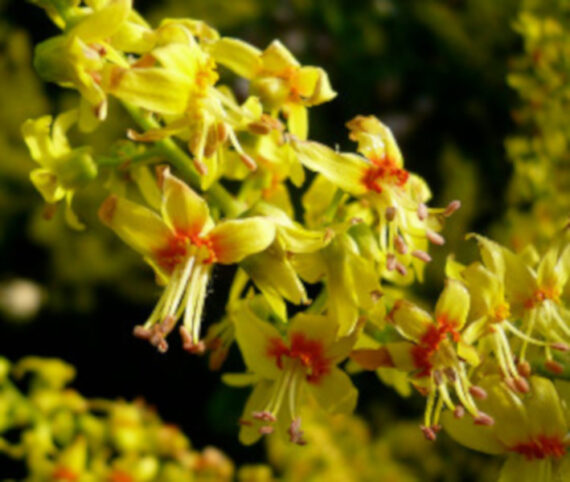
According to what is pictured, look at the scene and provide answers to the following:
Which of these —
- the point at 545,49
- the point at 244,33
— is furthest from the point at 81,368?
the point at 545,49

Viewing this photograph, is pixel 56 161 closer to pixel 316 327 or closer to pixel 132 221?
pixel 132 221

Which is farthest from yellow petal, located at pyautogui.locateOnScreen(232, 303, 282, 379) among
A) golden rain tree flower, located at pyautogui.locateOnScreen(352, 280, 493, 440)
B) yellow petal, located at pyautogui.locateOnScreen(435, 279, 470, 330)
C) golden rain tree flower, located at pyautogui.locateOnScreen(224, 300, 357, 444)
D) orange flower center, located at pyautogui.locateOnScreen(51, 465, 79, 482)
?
orange flower center, located at pyautogui.locateOnScreen(51, 465, 79, 482)

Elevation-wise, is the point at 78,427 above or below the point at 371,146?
below

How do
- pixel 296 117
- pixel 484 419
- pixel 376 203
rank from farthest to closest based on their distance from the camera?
pixel 296 117 < pixel 376 203 < pixel 484 419

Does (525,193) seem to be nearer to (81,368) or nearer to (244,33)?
(244,33)

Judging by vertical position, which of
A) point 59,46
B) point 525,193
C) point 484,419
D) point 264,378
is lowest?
point 525,193

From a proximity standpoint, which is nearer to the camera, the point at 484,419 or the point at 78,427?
the point at 484,419

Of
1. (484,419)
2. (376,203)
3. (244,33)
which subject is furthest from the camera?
(244,33)

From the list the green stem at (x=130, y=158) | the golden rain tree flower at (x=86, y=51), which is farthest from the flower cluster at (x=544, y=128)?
the golden rain tree flower at (x=86, y=51)
